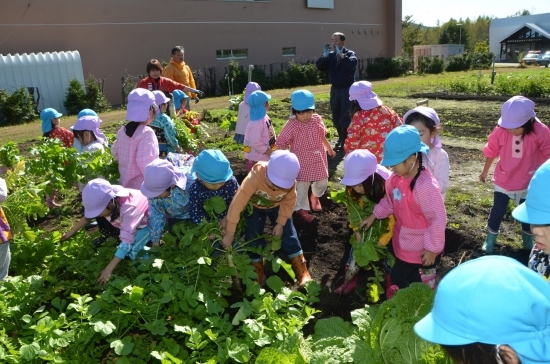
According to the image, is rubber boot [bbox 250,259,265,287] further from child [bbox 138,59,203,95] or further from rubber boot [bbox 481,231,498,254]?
child [bbox 138,59,203,95]

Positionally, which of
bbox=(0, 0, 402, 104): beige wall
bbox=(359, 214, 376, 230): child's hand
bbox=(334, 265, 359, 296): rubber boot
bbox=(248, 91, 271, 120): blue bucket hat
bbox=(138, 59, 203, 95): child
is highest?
bbox=(0, 0, 402, 104): beige wall

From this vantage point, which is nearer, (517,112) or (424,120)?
(424,120)

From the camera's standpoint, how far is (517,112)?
12.7ft

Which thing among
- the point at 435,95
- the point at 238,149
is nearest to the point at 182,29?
the point at 435,95

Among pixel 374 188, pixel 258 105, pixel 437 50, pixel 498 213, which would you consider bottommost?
pixel 498 213

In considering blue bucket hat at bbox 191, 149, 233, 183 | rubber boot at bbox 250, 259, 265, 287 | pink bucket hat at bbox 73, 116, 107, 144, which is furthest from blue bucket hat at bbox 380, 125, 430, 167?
pink bucket hat at bbox 73, 116, 107, 144

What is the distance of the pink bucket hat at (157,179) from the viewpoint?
3.36 metres

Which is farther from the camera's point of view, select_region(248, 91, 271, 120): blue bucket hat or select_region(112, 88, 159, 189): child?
select_region(248, 91, 271, 120): blue bucket hat

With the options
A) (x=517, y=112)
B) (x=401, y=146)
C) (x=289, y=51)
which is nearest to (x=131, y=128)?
(x=401, y=146)

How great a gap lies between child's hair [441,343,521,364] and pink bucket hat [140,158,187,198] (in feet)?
8.14

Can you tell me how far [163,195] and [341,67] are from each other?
4.79m

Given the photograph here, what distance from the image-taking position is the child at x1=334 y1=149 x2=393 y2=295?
3270 mm

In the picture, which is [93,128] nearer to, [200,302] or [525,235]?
[200,302]

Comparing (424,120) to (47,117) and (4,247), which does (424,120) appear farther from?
(47,117)
